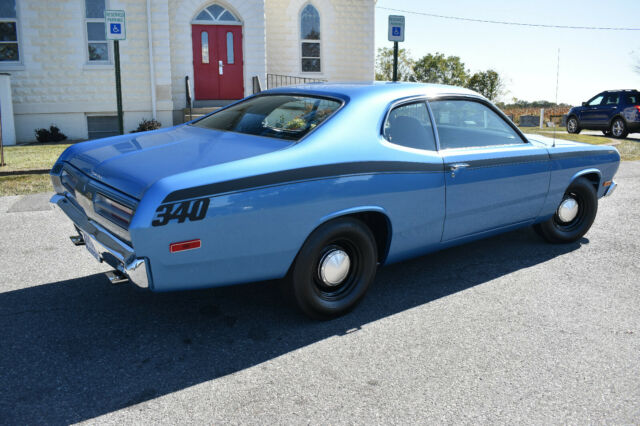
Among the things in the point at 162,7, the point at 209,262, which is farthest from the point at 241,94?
the point at 209,262

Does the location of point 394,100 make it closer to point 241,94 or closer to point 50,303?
point 50,303

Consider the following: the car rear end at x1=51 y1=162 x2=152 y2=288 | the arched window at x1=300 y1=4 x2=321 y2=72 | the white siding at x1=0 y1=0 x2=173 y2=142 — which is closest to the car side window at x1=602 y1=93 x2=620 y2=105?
the arched window at x1=300 y1=4 x2=321 y2=72

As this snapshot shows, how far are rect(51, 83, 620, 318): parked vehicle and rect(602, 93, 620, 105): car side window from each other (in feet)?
56.6

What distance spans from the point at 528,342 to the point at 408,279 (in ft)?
4.19

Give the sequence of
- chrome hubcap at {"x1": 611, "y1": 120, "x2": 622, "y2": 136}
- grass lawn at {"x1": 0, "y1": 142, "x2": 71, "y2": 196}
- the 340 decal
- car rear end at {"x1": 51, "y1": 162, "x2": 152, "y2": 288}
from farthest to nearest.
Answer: chrome hubcap at {"x1": 611, "y1": 120, "x2": 622, "y2": 136}
grass lawn at {"x1": 0, "y1": 142, "x2": 71, "y2": 196}
car rear end at {"x1": 51, "y1": 162, "x2": 152, "y2": 288}
the 340 decal

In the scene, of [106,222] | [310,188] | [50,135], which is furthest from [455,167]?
[50,135]

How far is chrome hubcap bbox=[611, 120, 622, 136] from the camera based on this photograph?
1948 centimetres

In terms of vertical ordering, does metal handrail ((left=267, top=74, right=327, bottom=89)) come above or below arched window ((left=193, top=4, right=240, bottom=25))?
below

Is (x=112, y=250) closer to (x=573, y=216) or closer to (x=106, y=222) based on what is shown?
(x=106, y=222)

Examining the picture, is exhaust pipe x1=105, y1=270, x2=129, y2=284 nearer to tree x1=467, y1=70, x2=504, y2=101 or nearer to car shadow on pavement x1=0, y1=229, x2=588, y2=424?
car shadow on pavement x1=0, y1=229, x2=588, y2=424

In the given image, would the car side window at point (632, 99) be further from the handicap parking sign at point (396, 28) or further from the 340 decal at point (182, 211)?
the 340 decal at point (182, 211)

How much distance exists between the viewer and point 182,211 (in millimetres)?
2895

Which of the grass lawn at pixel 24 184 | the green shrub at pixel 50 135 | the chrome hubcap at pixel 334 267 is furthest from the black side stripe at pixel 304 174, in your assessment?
the green shrub at pixel 50 135

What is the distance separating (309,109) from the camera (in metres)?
3.97
